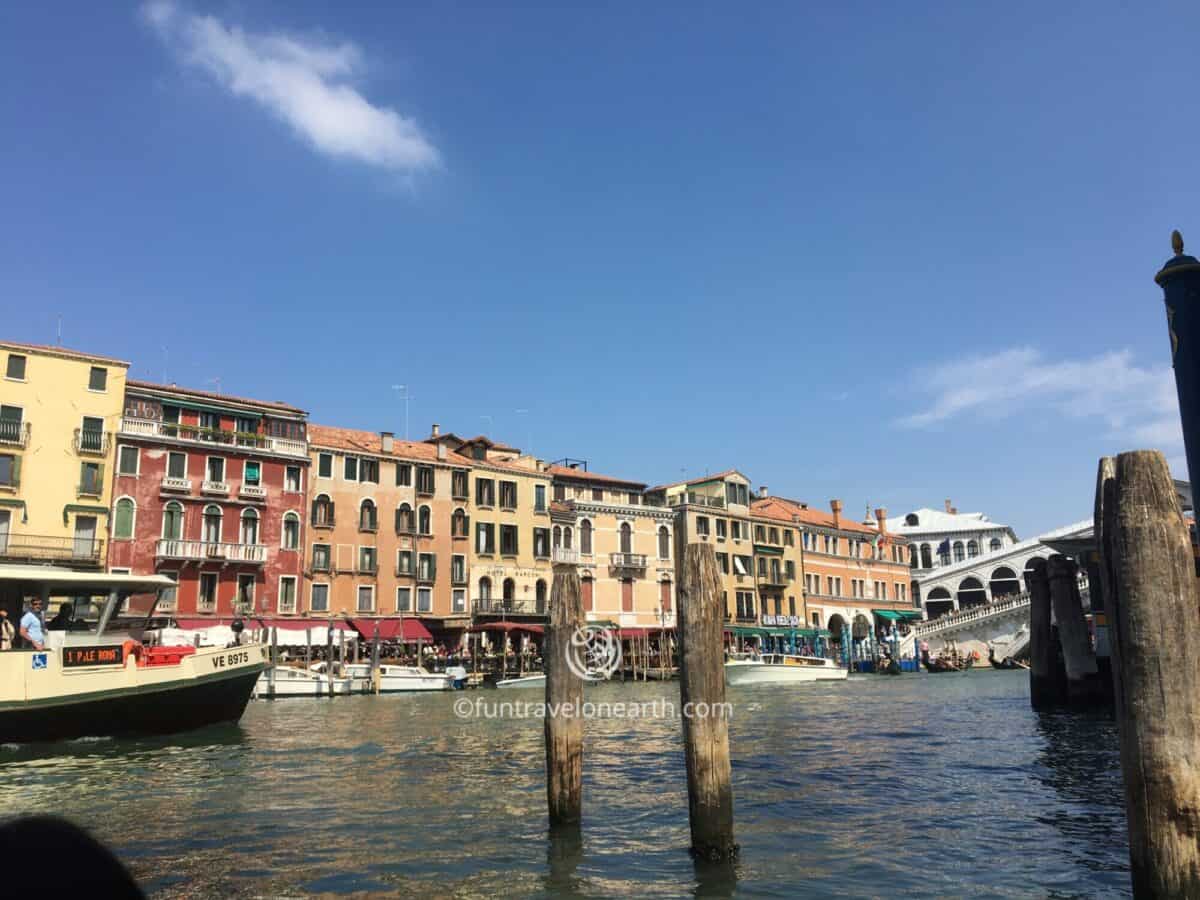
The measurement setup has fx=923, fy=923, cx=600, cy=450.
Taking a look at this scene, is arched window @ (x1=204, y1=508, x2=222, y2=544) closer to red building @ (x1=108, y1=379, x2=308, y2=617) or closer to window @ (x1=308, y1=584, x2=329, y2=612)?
red building @ (x1=108, y1=379, x2=308, y2=617)

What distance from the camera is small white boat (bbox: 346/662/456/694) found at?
109 feet

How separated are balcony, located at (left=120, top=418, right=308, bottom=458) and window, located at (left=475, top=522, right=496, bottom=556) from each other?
935 centimetres

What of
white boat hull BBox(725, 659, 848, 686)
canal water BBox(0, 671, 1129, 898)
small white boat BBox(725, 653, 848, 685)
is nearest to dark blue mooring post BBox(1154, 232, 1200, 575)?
canal water BBox(0, 671, 1129, 898)

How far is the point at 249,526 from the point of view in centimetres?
3788

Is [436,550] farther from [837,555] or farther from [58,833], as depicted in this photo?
[58,833]

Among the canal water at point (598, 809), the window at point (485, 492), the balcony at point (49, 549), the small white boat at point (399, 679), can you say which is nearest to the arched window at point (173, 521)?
the balcony at point (49, 549)

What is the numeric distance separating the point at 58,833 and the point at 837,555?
2473 inches

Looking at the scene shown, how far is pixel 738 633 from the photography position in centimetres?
5194

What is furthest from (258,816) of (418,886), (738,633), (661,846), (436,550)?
(738,633)

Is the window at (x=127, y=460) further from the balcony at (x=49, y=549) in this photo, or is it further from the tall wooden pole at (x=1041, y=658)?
the tall wooden pole at (x=1041, y=658)

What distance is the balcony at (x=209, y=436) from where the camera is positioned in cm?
3578

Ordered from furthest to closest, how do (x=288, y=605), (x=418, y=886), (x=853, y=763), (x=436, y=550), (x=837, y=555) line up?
(x=837, y=555) → (x=436, y=550) → (x=288, y=605) → (x=853, y=763) → (x=418, y=886)

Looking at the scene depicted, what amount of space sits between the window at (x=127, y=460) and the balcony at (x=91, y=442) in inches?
19.9

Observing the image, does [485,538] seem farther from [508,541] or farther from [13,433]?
[13,433]
